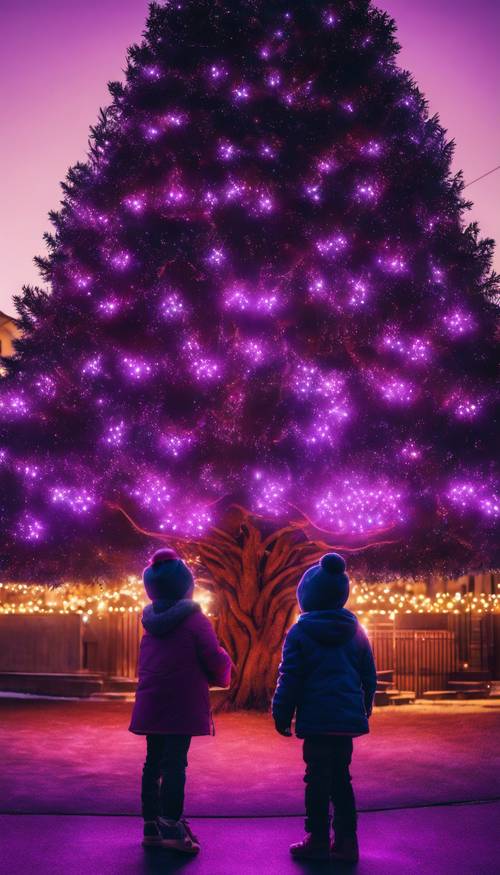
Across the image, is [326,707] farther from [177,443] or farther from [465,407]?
[465,407]

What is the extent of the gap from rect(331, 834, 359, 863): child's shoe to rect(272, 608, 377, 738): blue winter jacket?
2.07 feet

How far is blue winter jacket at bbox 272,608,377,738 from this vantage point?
6500 millimetres

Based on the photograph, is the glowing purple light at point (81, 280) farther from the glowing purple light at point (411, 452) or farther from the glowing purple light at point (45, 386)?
the glowing purple light at point (411, 452)

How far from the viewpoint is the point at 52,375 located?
1482cm

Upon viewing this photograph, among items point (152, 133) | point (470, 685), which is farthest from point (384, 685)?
point (152, 133)

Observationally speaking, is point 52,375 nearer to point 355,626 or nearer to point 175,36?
point 175,36

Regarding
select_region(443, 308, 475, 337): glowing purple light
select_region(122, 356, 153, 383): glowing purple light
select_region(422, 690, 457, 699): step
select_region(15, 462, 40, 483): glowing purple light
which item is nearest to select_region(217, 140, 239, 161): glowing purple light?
select_region(122, 356, 153, 383): glowing purple light

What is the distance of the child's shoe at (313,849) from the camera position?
6488 mm

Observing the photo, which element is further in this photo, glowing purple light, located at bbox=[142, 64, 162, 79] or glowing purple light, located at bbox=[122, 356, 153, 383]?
glowing purple light, located at bbox=[142, 64, 162, 79]

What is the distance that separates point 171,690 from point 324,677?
3.23 feet

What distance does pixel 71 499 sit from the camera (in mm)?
14156

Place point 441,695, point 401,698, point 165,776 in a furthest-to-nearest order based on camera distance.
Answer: point 441,695 → point 401,698 → point 165,776

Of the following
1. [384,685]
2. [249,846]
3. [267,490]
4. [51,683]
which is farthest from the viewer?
[51,683]

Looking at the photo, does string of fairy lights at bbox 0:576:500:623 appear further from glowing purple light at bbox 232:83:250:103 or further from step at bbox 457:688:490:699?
glowing purple light at bbox 232:83:250:103
